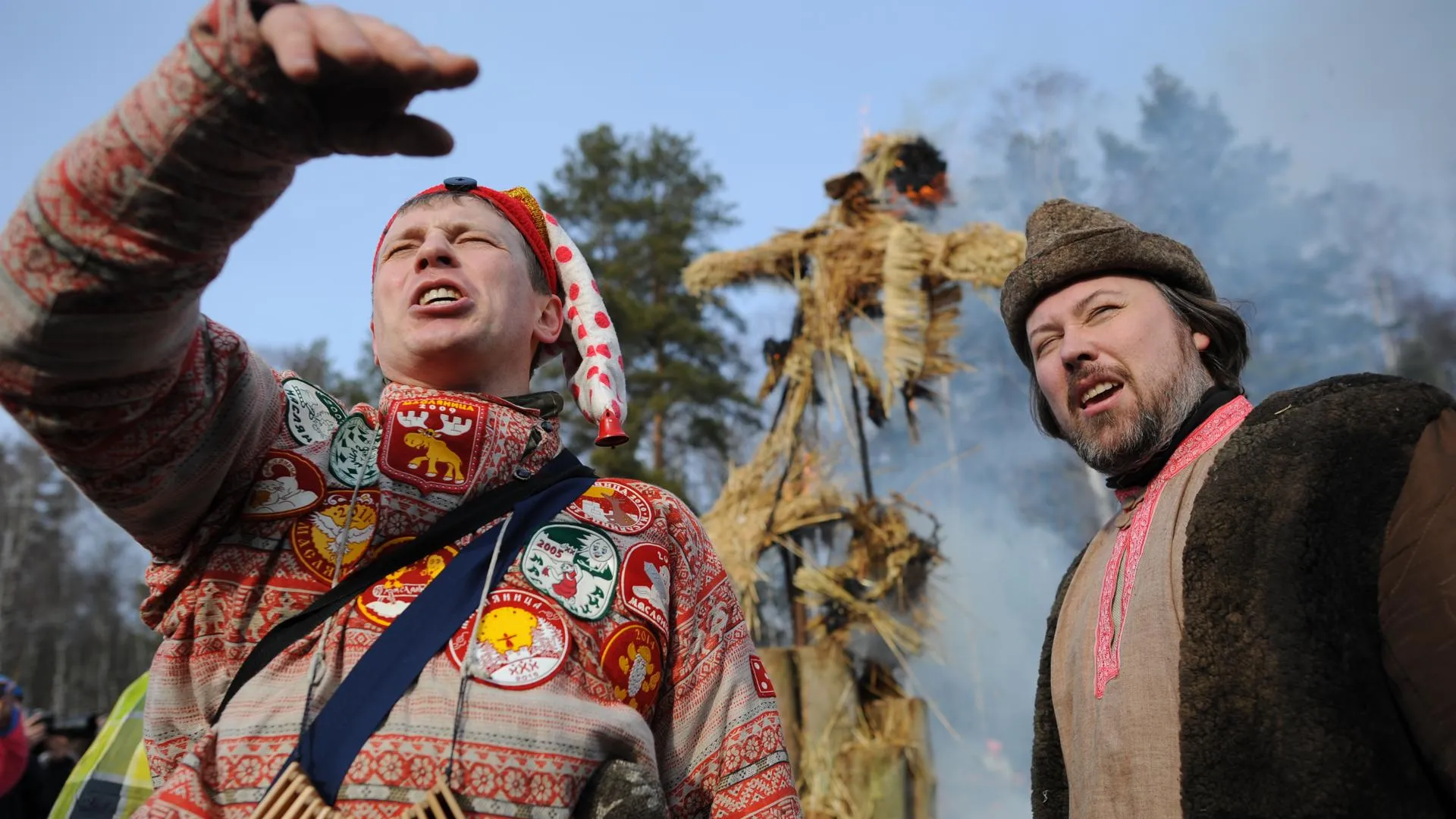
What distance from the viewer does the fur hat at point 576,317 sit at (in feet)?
6.56

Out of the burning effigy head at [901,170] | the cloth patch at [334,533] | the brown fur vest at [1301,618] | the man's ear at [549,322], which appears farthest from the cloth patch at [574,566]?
the burning effigy head at [901,170]

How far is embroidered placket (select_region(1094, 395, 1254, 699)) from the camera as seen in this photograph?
206cm

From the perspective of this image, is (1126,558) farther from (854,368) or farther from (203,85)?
(854,368)

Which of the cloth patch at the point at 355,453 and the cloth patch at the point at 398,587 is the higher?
the cloth patch at the point at 355,453

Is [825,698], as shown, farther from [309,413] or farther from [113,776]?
[309,413]

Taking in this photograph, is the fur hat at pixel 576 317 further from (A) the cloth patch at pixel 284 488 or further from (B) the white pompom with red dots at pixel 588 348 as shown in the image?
(A) the cloth patch at pixel 284 488

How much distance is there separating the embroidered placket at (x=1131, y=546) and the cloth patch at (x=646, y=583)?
0.98m

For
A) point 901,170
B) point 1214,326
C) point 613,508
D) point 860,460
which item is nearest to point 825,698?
point 860,460

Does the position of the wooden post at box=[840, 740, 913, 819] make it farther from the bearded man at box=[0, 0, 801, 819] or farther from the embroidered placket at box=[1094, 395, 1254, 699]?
the bearded man at box=[0, 0, 801, 819]

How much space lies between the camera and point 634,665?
157 centimetres

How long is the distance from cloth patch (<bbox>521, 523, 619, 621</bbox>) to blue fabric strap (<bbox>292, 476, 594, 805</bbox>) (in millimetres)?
30

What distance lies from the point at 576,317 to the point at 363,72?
119 centimetres

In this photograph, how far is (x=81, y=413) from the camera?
47.2 inches

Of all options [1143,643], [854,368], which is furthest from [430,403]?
[854,368]
